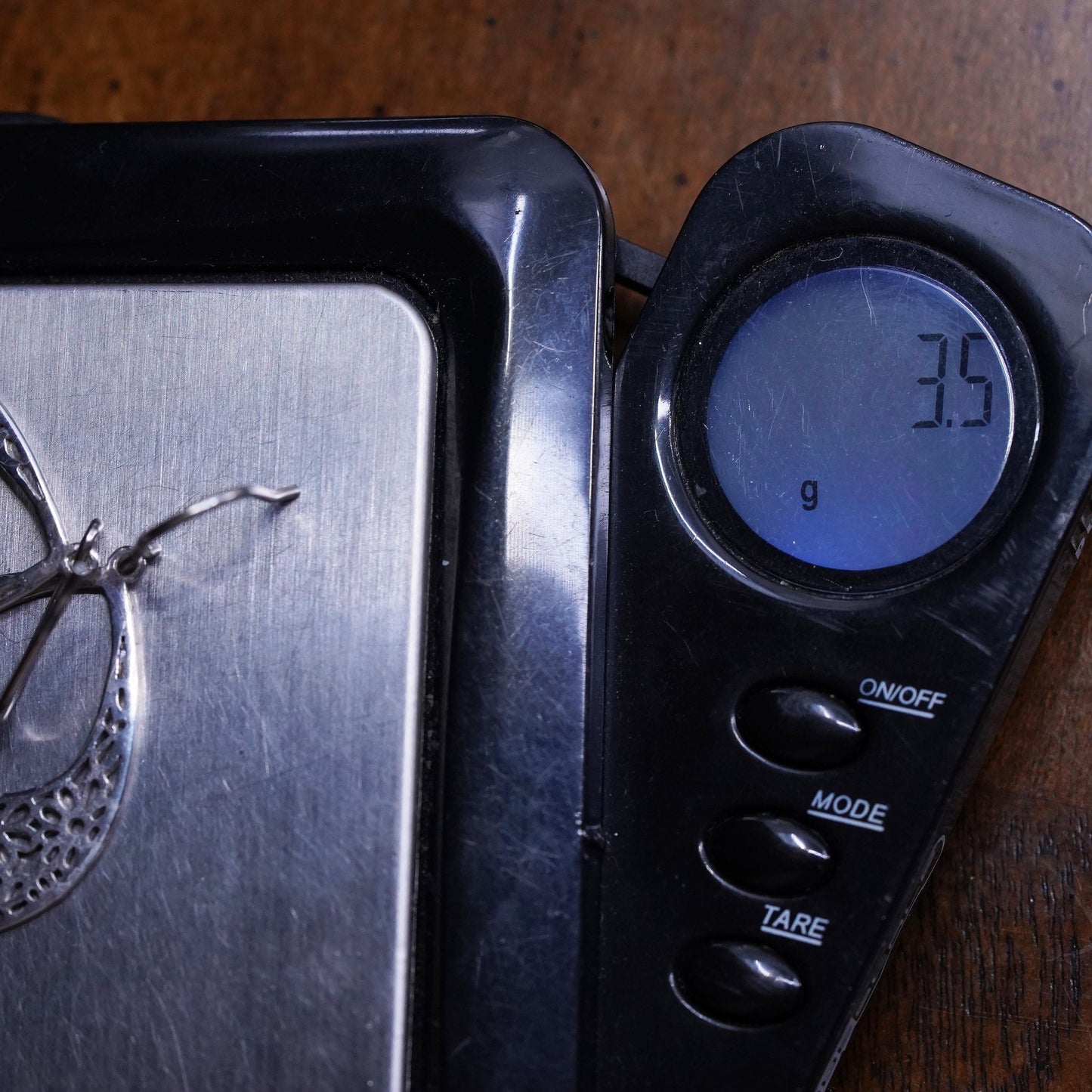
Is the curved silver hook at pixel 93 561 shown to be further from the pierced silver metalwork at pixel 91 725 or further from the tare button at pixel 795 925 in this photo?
the tare button at pixel 795 925

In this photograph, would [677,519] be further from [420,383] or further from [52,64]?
[52,64]

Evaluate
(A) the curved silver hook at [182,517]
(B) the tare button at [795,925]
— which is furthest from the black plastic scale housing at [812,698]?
(A) the curved silver hook at [182,517]

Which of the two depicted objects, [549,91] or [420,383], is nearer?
[420,383]

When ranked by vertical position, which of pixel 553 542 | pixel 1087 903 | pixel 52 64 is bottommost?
pixel 1087 903

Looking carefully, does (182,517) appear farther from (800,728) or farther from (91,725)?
(800,728)

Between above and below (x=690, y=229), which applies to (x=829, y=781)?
below

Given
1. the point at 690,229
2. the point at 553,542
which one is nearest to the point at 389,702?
the point at 553,542

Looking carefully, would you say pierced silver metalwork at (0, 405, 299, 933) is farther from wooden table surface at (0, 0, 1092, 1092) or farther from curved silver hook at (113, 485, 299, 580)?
wooden table surface at (0, 0, 1092, 1092)

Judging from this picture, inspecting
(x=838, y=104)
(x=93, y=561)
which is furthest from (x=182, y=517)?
(x=838, y=104)
